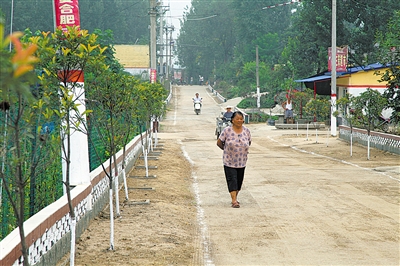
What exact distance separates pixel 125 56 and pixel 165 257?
66485 mm

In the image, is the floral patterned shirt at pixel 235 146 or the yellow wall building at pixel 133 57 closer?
the floral patterned shirt at pixel 235 146

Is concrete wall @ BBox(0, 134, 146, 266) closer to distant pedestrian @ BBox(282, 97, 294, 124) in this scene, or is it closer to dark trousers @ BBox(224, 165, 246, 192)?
dark trousers @ BBox(224, 165, 246, 192)

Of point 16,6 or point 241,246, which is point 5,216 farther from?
point 16,6

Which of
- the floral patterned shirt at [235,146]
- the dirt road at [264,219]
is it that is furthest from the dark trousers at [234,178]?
the dirt road at [264,219]

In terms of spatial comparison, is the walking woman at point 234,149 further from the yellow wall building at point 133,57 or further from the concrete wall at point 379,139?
the yellow wall building at point 133,57

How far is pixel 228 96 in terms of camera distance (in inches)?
2955

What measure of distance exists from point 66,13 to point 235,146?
3961 millimetres

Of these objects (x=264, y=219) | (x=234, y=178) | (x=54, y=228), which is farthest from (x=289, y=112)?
(x=54, y=228)

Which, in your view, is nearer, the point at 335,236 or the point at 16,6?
the point at 335,236

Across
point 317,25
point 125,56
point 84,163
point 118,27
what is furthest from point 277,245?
point 118,27

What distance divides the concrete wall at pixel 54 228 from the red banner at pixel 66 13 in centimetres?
225

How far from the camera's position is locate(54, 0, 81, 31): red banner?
8.87m

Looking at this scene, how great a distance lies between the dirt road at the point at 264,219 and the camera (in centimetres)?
789

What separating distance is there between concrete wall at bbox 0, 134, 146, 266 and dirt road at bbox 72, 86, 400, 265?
10.2 inches
